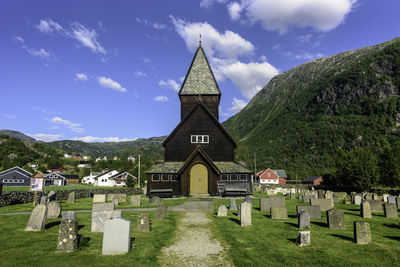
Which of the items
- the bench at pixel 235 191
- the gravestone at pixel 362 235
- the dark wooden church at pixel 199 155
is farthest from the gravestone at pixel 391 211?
the bench at pixel 235 191

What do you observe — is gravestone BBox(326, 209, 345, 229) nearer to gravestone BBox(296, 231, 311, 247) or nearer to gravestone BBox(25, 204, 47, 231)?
gravestone BBox(296, 231, 311, 247)

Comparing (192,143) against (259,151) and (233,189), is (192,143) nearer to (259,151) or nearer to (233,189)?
(233,189)

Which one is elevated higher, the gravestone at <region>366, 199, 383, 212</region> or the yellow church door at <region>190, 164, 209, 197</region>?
the yellow church door at <region>190, 164, 209, 197</region>

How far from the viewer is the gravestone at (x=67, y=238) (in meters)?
8.15

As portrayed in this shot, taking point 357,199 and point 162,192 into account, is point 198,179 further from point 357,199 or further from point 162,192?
point 357,199

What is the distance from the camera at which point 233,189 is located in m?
30.2

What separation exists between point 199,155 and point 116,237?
2238 centimetres

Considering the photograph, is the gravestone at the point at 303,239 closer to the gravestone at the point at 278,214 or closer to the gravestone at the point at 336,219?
the gravestone at the point at 336,219

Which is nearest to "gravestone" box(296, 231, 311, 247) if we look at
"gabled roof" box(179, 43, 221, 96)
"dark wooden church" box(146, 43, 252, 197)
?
"dark wooden church" box(146, 43, 252, 197)

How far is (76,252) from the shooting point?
813 centimetres

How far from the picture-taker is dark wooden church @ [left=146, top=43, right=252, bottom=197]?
30.3 metres

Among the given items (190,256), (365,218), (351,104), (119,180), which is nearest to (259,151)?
(351,104)

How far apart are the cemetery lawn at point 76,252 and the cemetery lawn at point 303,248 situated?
2.62m

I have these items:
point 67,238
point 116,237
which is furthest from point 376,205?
point 67,238
